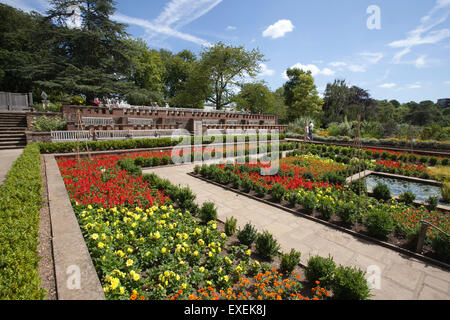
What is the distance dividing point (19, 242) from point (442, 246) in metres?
6.52

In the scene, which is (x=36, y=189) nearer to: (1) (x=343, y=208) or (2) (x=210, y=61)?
(1) (x=343, y=208)

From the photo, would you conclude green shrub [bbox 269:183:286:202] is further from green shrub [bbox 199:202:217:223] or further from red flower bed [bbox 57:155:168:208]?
red flower bed [bbox 57:155:168:208]

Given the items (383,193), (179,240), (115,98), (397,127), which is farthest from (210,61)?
(179,240)

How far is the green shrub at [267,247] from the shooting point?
12.3 ft

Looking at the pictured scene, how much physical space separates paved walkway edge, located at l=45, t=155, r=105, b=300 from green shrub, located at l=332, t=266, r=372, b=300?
2853 mm

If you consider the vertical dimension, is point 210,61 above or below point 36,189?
above

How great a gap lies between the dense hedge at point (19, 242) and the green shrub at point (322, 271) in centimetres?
322

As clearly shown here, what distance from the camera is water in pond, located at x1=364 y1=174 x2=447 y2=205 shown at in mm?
7559

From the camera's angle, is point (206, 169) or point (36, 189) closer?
point (36, 189)

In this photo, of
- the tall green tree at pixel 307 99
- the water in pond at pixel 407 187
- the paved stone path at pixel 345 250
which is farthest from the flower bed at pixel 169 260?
the tall green tree at pixel 307 99

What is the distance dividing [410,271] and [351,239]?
3.66 feet

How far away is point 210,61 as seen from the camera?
27.4 meters

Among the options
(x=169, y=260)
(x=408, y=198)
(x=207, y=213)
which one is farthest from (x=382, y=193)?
(x=169, y=260)
